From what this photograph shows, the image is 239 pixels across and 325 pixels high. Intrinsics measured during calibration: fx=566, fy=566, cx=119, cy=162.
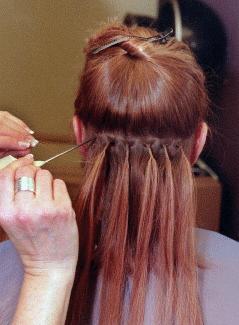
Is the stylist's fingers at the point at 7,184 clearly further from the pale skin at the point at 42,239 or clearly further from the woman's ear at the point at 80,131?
the woman's ear at the point at 80,131

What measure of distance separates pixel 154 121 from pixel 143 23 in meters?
1.19

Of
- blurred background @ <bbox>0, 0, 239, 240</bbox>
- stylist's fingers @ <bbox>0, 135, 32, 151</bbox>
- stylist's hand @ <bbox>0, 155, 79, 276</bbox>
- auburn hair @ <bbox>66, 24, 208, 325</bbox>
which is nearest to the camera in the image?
stylist's hand @ <bbox>0, 155, 79, 276</bbox>

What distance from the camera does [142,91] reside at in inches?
31.0

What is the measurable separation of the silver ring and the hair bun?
0.27 meters

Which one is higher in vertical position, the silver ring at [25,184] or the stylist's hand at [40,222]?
the silver ring at [25,184]

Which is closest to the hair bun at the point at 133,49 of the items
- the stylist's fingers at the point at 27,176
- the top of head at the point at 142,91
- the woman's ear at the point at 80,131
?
the top of head at the point at 142,91

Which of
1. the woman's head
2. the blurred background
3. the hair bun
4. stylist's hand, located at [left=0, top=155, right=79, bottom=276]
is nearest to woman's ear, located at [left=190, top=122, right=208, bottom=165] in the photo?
the woman's head

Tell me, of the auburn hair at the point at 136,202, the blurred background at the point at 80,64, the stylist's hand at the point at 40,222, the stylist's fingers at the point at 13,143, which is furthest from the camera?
the blurred background at the point at 80,64

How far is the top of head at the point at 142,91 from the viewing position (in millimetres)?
790

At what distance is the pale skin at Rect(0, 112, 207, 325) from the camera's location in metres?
0.64

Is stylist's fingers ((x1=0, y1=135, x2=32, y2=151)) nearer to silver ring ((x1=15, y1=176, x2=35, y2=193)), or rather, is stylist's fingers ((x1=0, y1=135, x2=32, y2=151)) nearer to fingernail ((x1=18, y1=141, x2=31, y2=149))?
fingernail ((x1=18, y1=141, x2=31, y2=149))

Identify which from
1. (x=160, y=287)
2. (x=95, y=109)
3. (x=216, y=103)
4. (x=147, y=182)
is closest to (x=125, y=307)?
(x=160, y=287)

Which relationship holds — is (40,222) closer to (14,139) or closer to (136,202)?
(136,202)

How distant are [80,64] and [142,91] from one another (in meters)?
1.27
